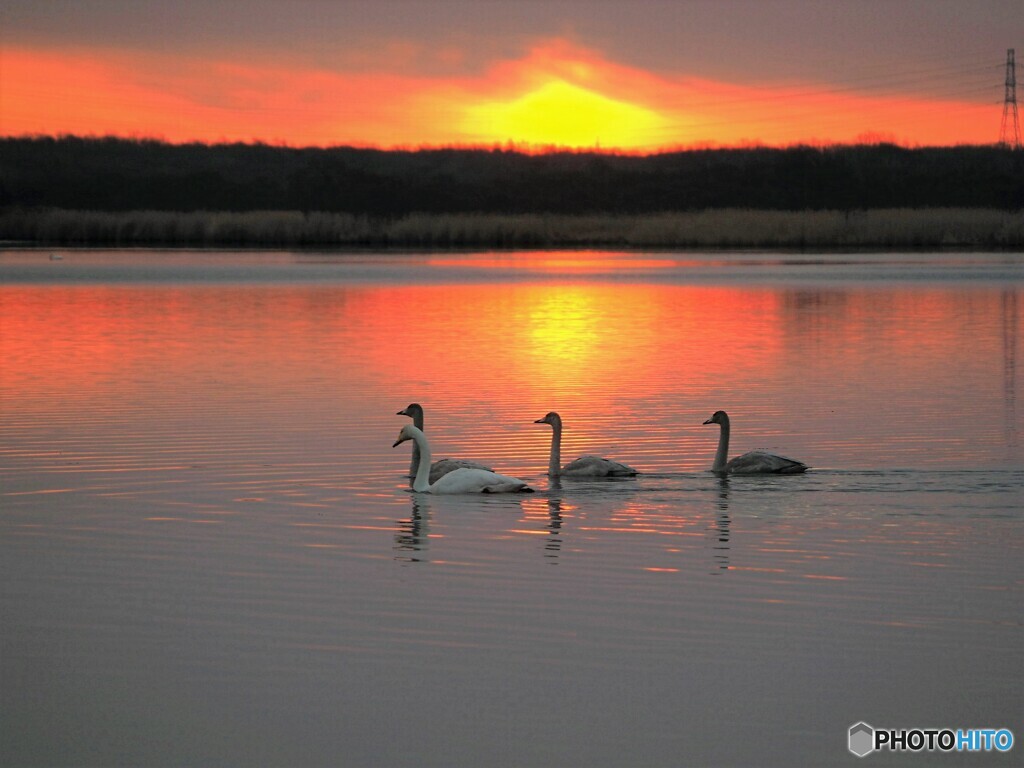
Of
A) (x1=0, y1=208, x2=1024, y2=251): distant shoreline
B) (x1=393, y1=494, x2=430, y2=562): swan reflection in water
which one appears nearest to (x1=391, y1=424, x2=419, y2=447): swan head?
(x1=393, y1=494, x2=430, y2=562): swan reflection in water

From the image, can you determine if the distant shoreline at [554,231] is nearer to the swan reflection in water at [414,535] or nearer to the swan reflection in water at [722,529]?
the swan reflection in water at [722,529]

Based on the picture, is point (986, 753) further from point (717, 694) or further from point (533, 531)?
point (533, 531)

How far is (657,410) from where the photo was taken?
1405cm

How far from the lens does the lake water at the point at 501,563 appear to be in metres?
5.52

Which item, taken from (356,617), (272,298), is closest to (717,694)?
(356,617)

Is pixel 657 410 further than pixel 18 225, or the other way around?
pixel 18 225

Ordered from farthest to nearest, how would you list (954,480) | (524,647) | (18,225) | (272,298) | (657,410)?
(18,225) → (272,298) → (657,410) → (954,480) → (524,647)

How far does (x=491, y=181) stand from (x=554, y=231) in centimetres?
3449

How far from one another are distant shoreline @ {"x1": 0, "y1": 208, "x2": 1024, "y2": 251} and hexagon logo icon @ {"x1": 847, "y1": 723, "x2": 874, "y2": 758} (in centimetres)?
5119

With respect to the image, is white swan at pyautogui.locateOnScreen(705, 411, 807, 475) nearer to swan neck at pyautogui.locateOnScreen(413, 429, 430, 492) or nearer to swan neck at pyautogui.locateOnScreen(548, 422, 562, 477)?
swan neck at pyautogui.locateOnScreen(548, 422, 562, 477)

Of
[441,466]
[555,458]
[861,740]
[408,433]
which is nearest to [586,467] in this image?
[555,458]

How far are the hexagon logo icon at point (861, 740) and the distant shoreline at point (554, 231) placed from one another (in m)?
51.2

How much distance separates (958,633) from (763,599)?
0.92 metres

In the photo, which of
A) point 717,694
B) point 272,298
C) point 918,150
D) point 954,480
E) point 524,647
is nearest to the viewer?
point 717,694
